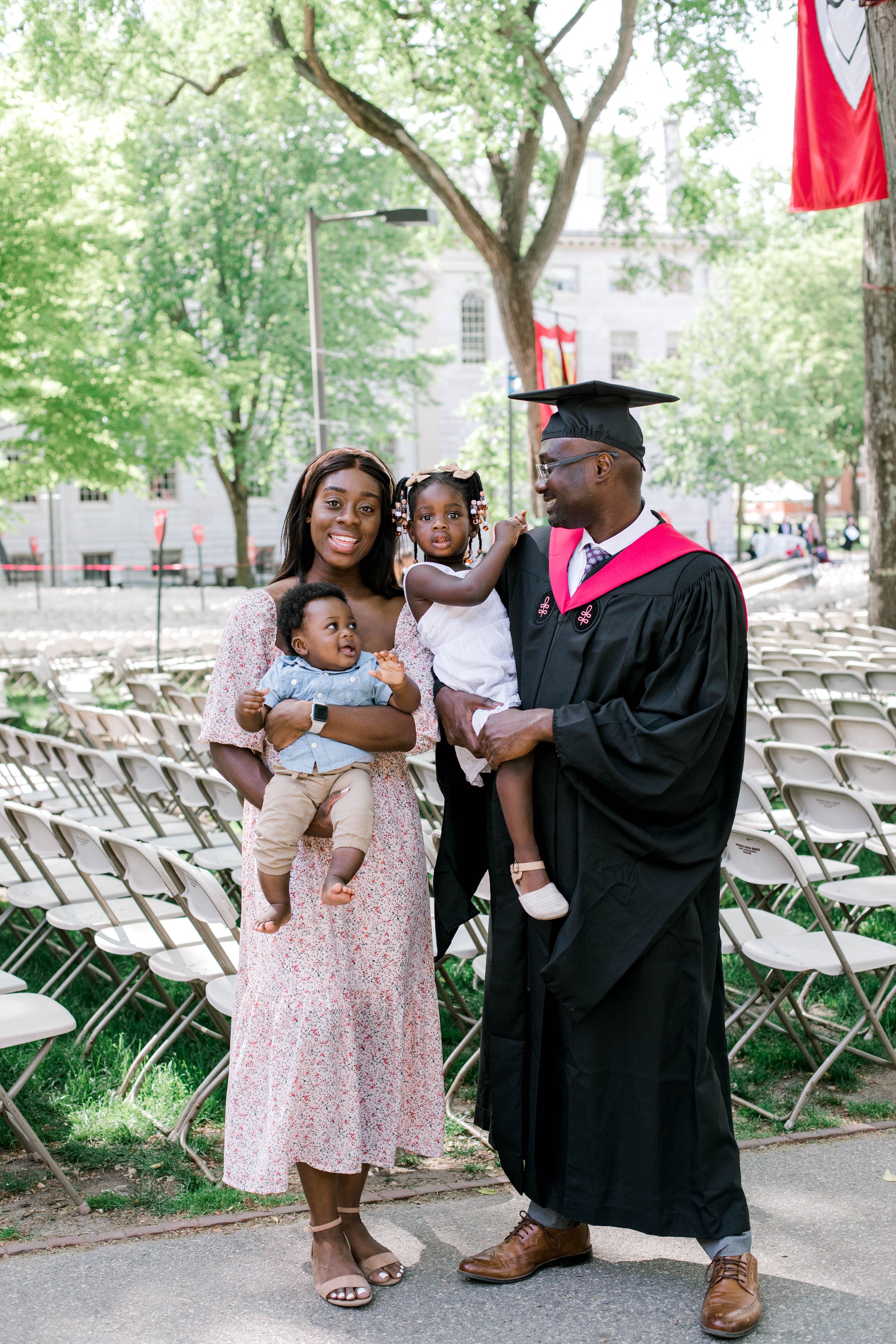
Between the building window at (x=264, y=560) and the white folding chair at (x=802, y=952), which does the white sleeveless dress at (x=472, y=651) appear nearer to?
the white folding chair at (x=802, y=952)

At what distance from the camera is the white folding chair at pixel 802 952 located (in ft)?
13.9

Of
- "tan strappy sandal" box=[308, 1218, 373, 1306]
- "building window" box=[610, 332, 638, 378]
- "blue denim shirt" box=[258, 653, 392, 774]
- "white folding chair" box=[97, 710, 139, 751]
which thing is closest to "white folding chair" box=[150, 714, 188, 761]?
"white folding chair" box=[97, 710, 139, 751]

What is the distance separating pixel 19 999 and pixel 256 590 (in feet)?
5.28

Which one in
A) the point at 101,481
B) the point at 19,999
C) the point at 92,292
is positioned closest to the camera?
the point at 19,999

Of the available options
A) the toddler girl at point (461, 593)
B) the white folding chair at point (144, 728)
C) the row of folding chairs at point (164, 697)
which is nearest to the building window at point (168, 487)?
the row of folding chairs at point (164, 697)

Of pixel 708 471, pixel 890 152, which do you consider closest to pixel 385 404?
pixel 708 471

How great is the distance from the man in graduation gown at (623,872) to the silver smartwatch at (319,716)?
0.32 metres

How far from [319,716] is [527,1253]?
1426 millimetres

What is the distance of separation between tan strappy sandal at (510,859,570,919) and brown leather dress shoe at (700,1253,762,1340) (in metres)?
0.89

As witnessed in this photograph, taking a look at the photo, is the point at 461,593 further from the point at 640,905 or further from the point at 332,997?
the point at 332,997

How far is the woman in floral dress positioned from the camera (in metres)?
3.14

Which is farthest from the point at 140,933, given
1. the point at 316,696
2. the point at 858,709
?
the point at 858,709

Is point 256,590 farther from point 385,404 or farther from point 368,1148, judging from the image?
point 385,404

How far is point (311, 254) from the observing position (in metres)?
17.3
